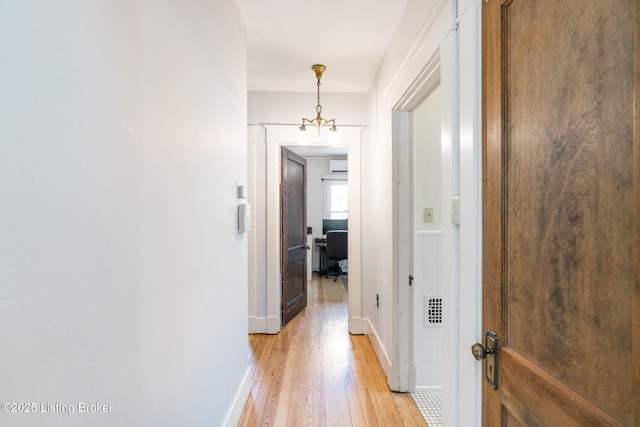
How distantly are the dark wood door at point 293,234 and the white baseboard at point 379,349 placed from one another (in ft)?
3.16

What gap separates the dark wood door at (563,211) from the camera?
585 millimetres

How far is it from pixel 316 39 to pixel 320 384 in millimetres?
2644

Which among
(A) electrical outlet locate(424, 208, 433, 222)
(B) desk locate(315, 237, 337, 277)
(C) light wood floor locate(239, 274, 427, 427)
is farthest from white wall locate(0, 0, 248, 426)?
(B) desk locate(315, 237, 337, 277)

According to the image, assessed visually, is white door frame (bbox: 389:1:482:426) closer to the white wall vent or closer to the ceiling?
the ceiling

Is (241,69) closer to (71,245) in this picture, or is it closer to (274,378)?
(71,245)

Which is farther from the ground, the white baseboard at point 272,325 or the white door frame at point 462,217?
the white door frame at point 462,217

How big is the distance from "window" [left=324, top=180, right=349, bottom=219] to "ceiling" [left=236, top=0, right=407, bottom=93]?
3.38 meters

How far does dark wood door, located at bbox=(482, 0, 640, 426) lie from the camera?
0.58m

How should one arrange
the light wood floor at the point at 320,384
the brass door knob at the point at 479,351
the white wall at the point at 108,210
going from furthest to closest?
the light wood floor at the point at 320,384 < the brass door knob at the point at 479,351 < the white wall at the point at 108,210

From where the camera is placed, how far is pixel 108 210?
30.1 inches

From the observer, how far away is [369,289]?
331 cm

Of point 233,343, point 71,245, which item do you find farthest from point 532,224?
point 233,343

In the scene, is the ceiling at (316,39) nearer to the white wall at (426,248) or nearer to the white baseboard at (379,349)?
the white wall at (426,248)

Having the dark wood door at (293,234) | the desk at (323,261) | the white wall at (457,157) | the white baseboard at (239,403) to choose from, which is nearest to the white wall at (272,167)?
the dark wood door at (293,234)
